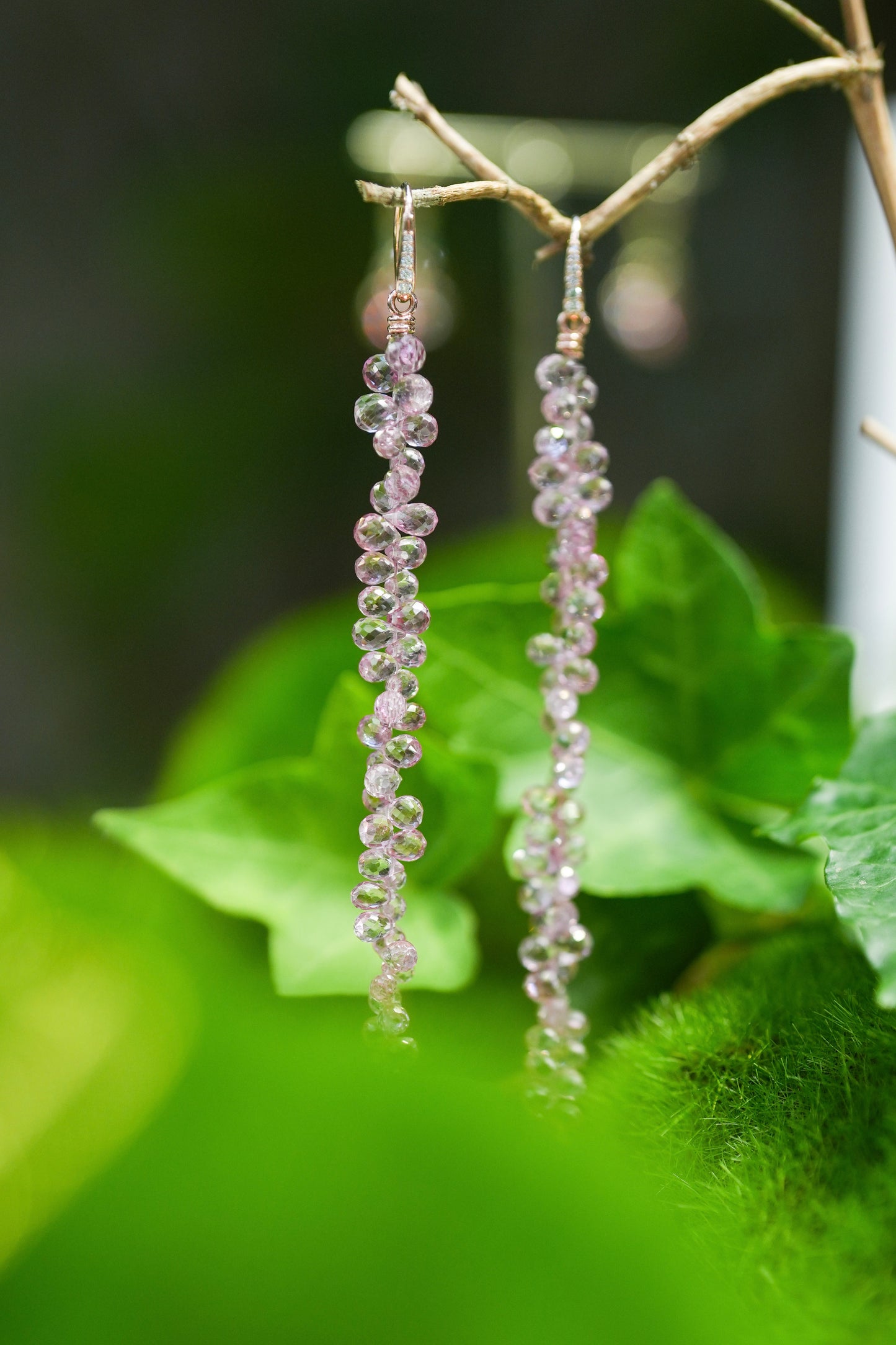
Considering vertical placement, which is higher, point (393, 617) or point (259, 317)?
point (259, 317)

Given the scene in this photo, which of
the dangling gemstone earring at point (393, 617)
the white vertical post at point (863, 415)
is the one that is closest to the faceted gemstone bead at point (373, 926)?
the dangling gemstone earring at point (393, 617)

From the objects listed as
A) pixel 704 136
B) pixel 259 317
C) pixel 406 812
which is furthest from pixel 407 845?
pixel 259 317

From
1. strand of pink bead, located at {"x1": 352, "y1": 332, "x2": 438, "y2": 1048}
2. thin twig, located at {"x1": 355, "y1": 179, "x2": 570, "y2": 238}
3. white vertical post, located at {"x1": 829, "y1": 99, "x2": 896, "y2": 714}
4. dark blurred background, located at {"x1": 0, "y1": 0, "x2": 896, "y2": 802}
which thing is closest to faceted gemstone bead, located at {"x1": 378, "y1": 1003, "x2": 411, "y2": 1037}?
strand of pink bead, located at {"x1": 352, "y1": 332, "x2": 438, "y2": 1048}

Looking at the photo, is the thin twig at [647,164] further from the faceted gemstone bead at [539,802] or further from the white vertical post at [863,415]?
the white vertical post at [863,415]

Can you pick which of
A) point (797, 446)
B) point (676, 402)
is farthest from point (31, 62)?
point (797, 446)

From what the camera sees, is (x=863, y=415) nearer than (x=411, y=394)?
No

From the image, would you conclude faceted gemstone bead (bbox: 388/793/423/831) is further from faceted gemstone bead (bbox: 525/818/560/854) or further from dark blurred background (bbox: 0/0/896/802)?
dark blurred background (bbox: 0/0/896/802)

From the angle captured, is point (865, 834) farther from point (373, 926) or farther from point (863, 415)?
point (863, 415)
